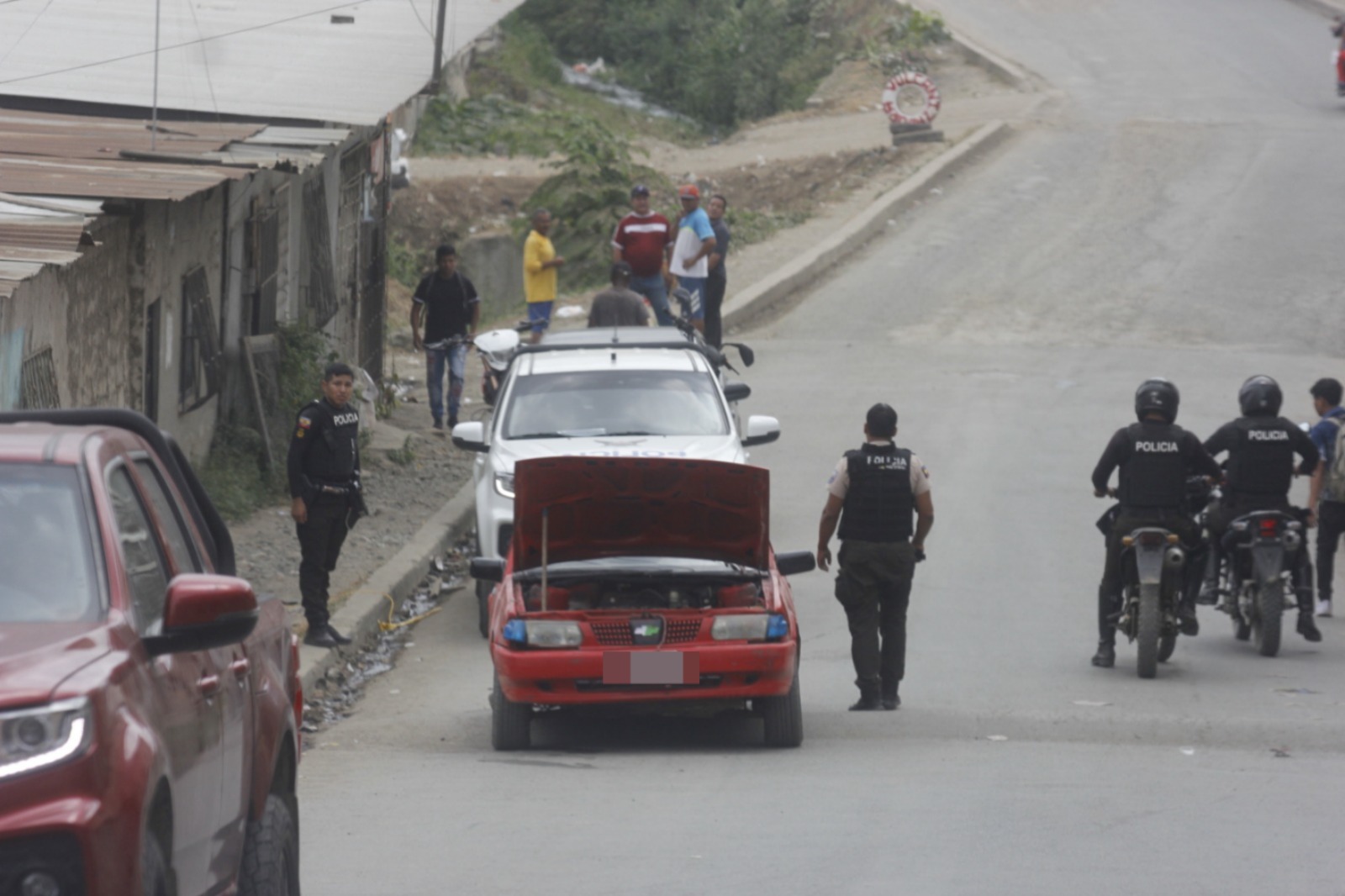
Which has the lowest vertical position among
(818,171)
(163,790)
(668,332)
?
(163,790)

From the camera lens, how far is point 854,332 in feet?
79.5

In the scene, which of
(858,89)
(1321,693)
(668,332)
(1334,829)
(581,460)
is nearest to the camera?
(1334,829)

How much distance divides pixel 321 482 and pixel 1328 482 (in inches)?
276

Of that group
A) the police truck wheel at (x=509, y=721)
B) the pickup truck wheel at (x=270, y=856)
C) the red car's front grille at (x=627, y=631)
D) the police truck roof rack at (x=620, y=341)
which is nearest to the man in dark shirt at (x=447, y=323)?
the police truck roof rack at (x=620, y=341)

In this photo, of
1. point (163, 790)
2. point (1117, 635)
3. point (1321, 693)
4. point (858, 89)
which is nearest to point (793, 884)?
point (163, 790)

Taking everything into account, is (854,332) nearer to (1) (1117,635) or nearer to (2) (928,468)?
(2) (928,468)

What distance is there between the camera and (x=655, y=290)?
21219 millimetres

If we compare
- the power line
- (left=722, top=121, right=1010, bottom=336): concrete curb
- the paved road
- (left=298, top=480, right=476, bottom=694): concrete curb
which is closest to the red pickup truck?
the paved road

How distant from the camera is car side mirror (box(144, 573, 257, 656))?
4348mm

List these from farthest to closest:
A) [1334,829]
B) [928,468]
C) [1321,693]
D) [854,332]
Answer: [854,332], [928,468], [1321,693], [1334,829]

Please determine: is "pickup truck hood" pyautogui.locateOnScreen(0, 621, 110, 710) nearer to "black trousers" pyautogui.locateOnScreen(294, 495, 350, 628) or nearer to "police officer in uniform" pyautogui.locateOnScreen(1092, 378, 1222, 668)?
"black trousers" pyautogui.locateOnScreen(294, 495, 350, 628)

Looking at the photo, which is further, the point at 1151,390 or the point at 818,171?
the point at 818,171

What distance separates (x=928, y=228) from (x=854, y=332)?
553 cm

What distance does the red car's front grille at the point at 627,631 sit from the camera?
31.0ft
